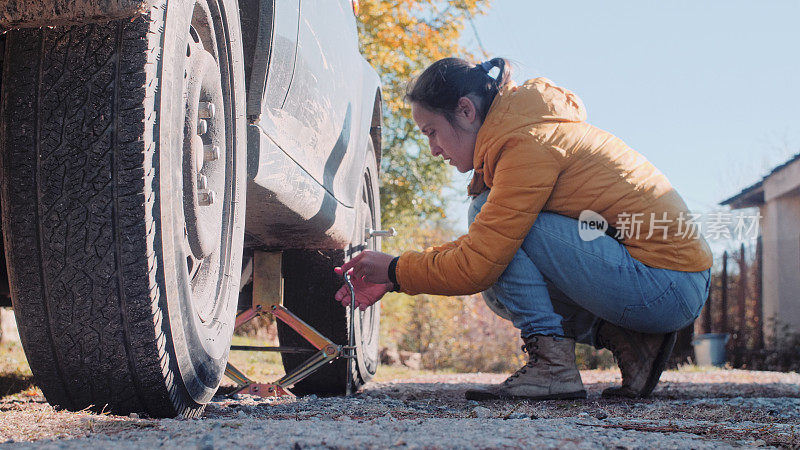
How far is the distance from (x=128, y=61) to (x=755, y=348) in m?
11.7

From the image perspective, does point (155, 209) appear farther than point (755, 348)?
No

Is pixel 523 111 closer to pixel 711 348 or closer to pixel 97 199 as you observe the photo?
pixel 97 199

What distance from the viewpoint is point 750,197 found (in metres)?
11.9

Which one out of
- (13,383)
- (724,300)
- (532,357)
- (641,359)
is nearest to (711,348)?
(724,300)

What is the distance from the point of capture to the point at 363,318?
3.45 metres

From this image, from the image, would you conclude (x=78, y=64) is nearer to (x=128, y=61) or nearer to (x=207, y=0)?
(x=128, y=61)

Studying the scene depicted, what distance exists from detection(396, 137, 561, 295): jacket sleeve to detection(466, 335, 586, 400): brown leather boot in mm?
296

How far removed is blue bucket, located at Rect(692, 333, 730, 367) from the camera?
10.7m

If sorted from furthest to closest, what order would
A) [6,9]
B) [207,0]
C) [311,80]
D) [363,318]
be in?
[363,318] → [311,80] → [207,0] → [6,9]

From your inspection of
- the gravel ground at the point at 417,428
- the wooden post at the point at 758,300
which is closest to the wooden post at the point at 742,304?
the wooden post at the point at 758,300

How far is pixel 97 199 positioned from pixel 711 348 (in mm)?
10896

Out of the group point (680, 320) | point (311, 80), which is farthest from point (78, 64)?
point (680, 320)

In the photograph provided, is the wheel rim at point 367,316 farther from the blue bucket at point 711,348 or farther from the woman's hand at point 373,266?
the blue bucket at point 711,348

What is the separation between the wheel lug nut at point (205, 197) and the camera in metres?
1.67
